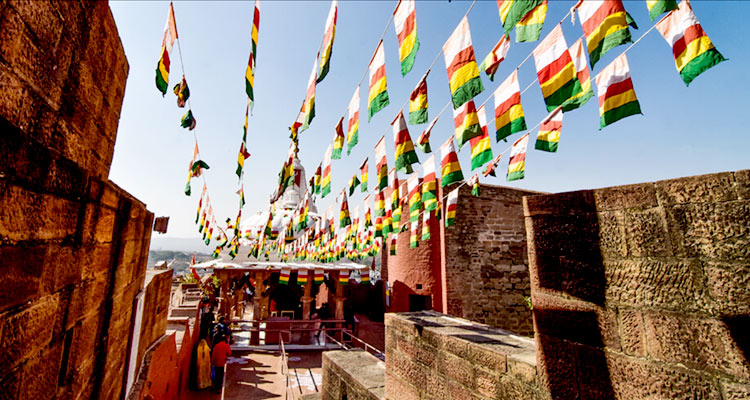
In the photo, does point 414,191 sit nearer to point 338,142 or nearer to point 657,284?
point 338,142

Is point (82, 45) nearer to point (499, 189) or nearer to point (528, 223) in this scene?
point (528, 223)

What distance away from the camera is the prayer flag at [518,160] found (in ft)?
20.2

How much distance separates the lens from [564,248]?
5.80 feet

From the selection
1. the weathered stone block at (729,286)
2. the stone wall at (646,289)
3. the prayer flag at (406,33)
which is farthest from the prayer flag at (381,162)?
the weathered stone block at (729,286)

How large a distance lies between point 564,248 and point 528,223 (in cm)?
24

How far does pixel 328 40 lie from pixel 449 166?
325cm

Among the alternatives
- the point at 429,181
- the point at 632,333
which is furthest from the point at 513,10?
the point at 429,181

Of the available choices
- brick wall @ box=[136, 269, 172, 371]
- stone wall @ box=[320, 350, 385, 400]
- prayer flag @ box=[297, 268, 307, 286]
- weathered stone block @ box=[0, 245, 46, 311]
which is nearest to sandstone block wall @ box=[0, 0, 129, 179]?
weathered stone block @ box=[0, 245, 46, 311]

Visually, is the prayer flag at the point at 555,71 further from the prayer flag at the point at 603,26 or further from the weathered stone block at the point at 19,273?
the weathered stone block at the point at 19,273

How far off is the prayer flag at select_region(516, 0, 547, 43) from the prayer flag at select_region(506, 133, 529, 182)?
11.7 feet

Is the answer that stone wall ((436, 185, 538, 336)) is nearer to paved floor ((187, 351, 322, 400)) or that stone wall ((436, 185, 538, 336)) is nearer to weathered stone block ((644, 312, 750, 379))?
paved floor ((187, 351, 322, 400))

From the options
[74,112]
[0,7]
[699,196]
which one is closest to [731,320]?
[699,196]

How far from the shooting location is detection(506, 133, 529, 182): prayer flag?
6.15 metres

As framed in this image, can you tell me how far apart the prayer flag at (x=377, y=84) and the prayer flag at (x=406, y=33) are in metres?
0.50
